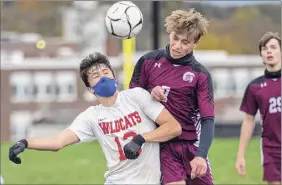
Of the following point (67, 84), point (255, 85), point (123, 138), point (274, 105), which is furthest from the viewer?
point (67, 84)

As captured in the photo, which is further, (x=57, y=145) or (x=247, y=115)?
(x=247, y=115)

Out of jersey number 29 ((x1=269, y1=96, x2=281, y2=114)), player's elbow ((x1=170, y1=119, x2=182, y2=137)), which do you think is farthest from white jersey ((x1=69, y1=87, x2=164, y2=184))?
jersey number 29 ((x1=269, y1=96, x2=281, y2=114))

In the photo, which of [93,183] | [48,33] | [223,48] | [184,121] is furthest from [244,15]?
[184,121]

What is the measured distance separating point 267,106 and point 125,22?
167 centimetres

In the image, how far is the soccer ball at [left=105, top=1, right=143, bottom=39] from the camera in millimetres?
6453

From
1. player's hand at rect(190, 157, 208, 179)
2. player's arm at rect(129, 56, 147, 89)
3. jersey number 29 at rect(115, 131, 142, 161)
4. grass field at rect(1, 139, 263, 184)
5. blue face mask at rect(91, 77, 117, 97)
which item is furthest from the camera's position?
grass field at rect(1, 139, 263, 184)

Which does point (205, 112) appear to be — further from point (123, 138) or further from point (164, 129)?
point (123, 138)

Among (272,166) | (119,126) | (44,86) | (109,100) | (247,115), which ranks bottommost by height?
(44,86)

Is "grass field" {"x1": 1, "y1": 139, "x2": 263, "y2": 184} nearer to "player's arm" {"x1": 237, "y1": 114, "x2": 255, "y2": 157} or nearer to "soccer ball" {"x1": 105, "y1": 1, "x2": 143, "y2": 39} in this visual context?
"player's arm" {"x1": 237, "y1": 114, "x2": 255, "y2": 157}

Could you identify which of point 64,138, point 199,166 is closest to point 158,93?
point 199,166

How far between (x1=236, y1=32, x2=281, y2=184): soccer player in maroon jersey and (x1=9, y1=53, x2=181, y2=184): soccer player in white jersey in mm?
1976

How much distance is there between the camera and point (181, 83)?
18.9ft

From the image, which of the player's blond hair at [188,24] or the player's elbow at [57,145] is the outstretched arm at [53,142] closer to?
the player's elbow at [57,145]

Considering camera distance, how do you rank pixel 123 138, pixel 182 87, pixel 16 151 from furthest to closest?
pixel 182 87, pixel 123 138, pixel 16 151
